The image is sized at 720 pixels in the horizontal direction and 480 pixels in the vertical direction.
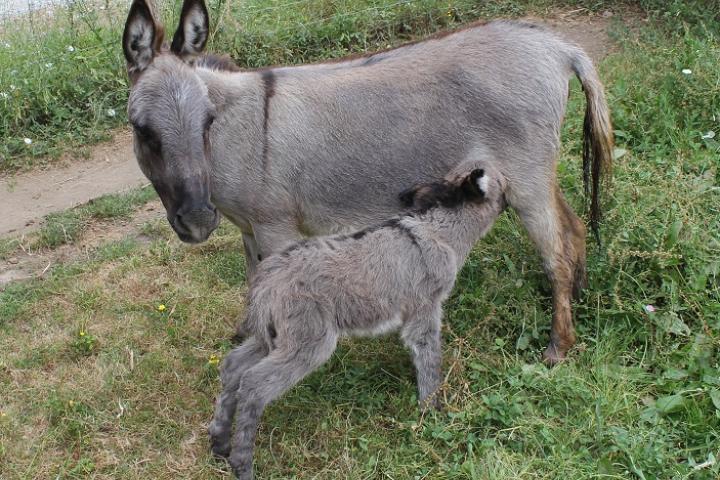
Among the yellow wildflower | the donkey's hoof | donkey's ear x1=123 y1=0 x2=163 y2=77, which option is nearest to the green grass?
the yellow wildflower

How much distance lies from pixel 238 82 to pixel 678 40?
4524mm

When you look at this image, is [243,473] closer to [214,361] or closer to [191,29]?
[214,361]

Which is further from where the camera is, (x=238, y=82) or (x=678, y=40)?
(x=678, y=40)

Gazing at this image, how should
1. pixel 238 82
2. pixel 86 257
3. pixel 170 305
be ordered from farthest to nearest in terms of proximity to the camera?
pixel 86 257
pixel 170 305
pixel 238 82

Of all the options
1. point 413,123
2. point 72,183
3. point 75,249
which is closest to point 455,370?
point 413,123

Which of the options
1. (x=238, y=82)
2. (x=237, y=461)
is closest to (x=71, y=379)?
(x=237, y=461)

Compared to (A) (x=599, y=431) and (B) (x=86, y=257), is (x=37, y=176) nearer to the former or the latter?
(B) (x=86, y=257)

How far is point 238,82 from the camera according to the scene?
414 cm

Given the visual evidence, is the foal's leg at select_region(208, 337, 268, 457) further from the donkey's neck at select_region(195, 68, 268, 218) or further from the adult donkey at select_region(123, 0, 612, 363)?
the donkey's neck at select_region(195, 68, 268, 218)

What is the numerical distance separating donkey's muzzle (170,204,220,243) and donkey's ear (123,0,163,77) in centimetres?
80

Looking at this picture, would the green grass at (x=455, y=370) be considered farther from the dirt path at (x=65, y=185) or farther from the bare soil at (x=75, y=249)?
the dirt path at (x=65, y=185)

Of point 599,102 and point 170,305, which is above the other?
point 599,102

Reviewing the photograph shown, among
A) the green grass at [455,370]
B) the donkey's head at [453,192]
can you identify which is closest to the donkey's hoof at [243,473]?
the green grass at [455,370]

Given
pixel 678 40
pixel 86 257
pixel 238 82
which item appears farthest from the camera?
pixel 678 40
